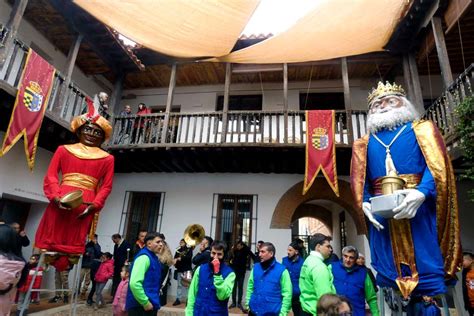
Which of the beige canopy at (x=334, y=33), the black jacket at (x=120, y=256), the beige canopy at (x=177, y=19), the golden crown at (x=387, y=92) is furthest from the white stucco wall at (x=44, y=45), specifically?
the golden crown at (x=387, y=92)

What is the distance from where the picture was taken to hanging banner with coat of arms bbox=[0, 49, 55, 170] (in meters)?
5.34

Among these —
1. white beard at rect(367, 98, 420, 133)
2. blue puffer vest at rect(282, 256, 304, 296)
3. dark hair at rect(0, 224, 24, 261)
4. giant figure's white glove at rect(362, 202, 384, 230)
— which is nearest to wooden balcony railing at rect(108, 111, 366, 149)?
blue puffer vest at rect(282, 256, 304, 296)

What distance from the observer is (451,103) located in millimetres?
5926

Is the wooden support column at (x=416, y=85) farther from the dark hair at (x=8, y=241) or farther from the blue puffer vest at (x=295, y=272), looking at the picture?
the dark hair at (x=8, y=241)

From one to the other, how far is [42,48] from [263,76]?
20.8ft

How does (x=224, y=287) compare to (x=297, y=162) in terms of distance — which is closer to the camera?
(x=224, y=287)

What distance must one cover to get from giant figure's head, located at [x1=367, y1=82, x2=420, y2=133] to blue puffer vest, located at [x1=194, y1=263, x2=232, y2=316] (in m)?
2.22

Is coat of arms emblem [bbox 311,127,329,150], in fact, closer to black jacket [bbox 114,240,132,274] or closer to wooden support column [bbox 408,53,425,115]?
wooden support column [bbox 408,53,425,115]

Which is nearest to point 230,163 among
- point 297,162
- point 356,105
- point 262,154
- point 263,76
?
point 262,154

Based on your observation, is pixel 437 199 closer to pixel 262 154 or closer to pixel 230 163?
pixel 262 154

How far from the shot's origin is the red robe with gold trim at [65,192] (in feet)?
9.91

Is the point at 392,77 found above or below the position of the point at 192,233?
above

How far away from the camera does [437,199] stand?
2225 mm

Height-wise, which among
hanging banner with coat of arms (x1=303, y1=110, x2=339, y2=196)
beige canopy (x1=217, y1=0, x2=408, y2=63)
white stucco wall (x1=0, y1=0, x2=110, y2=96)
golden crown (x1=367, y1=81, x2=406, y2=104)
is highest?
white stucco wall (x1=0, y1=0, x2=110, y2=96)
